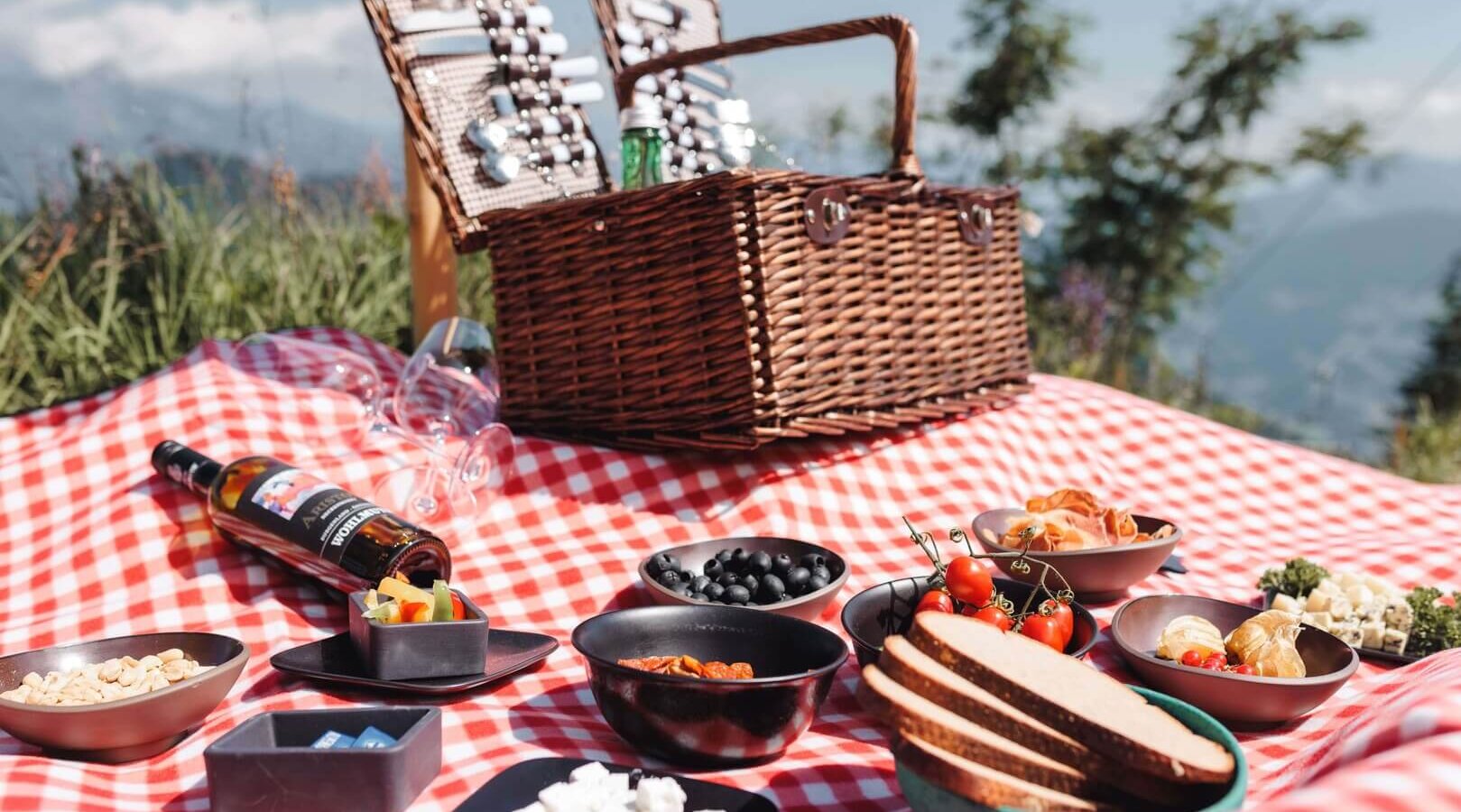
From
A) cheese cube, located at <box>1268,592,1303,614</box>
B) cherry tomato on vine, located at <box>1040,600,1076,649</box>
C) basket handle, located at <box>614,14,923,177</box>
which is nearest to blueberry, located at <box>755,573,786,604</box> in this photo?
cherry tomato on vine, located at <box>1040,600,1076,649</box>

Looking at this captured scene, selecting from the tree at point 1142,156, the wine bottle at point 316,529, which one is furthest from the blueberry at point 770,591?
the tree at point 1142,156

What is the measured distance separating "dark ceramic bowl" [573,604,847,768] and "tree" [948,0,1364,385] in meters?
6.17

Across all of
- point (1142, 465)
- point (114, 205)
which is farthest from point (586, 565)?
point (114, 205)

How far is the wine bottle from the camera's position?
1530 millimetres

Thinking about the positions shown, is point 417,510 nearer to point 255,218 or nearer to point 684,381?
point 684,381

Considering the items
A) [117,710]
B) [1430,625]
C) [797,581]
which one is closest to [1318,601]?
[1430,625]

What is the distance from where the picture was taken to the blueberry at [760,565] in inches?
62.3

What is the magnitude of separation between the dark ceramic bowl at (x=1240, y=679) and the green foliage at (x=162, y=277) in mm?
2443

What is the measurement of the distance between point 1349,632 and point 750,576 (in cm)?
86

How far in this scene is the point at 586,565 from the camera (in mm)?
1860

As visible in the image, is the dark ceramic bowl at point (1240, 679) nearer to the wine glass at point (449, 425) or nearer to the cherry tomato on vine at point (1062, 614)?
the cherry tomato on vine at point (1062, 614)

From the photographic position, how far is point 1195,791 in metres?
0.89

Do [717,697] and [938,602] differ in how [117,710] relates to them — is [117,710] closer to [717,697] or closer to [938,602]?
[717,697]

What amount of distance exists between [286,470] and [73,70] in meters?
3.18
